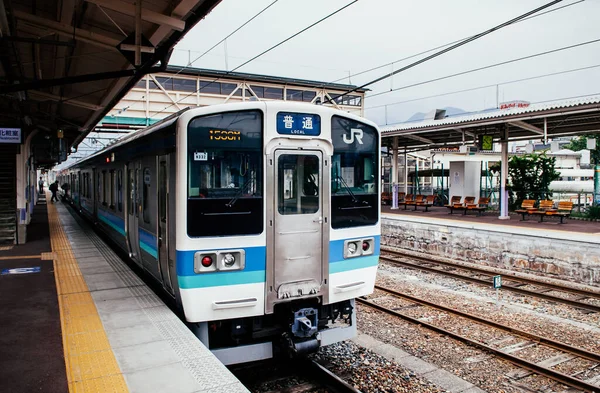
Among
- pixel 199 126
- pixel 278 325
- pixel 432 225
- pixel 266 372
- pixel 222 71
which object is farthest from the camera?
pixel 222 71

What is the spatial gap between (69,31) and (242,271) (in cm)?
460

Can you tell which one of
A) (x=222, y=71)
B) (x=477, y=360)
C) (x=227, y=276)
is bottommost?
(x=477, y=360)

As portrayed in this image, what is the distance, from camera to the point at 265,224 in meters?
4.87

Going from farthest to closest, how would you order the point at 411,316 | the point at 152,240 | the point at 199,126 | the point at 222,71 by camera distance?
1. the point at 222,71
2. the point at 411,316
3. the point at 152,240
4. the point at 199,126

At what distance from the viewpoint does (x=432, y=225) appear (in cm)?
1523

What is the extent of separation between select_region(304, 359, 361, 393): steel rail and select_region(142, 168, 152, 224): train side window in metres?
2.77

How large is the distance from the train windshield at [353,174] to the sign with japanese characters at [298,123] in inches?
9.3

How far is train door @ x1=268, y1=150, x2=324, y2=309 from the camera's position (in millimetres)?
4922

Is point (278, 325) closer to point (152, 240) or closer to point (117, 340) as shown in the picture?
point (117, 340)

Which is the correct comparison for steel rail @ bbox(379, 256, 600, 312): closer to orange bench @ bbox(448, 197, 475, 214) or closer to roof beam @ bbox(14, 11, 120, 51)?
orange bench @ bbox(448, 197, 475, 214)

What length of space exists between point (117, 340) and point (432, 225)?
1219 centimetres

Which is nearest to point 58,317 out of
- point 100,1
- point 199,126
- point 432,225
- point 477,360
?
point 199,126

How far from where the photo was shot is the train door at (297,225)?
4.92 m

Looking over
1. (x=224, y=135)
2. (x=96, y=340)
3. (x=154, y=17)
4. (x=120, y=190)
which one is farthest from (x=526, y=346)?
(x=120, y=190)
